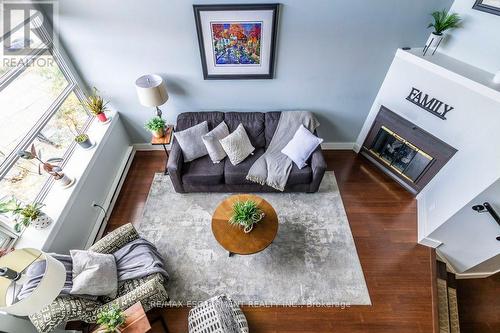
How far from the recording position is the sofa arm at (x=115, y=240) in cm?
254

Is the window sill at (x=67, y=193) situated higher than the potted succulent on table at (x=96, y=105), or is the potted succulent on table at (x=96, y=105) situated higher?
the potted succulent on table at (x=96, y=105)

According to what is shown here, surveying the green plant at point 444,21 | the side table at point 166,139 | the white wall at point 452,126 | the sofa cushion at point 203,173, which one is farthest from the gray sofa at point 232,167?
the green plant at point 444,21

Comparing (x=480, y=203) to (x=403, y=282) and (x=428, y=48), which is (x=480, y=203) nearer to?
(x=403, y=282)

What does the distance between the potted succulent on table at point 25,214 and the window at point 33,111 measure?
160 millimetres

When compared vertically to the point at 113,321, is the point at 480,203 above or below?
above

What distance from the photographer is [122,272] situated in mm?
2465

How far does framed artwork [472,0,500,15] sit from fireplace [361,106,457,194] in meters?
1.26

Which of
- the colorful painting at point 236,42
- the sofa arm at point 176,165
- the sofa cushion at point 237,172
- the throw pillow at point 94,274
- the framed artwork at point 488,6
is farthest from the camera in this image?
the sofa cushion at point 237,172

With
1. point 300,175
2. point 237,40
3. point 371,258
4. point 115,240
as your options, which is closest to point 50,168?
point 115,240

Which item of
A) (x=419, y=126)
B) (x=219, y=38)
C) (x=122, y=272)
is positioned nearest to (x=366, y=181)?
(x=419, y=126)

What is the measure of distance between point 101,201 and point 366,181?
3.84 metres

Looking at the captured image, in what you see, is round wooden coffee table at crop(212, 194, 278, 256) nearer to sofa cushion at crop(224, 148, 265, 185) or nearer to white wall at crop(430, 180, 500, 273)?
sofa cushion at crop(224, 148, 265, 185)

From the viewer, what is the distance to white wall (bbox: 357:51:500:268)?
2.41 m

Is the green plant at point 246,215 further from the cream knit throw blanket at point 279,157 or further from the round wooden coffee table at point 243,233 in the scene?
the cream knit throw blanket at point 279,157
